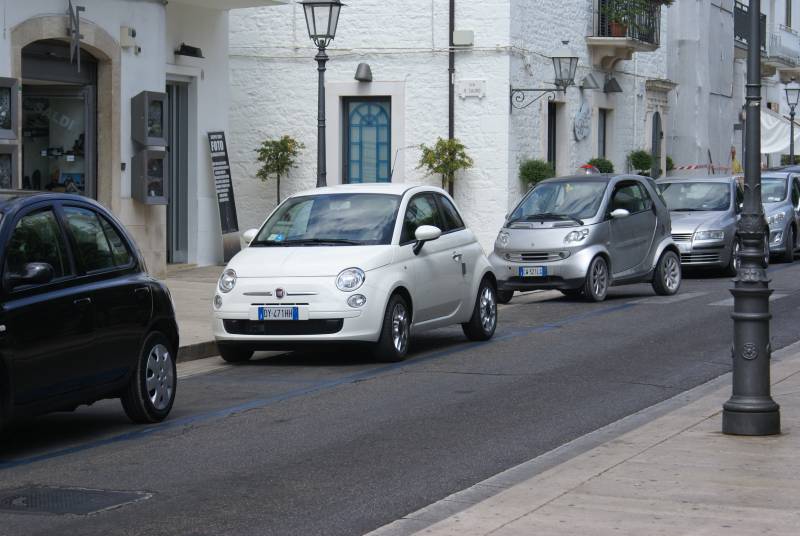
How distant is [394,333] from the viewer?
45.0ft

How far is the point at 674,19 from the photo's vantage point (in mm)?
39688

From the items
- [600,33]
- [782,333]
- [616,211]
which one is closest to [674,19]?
[600,33]

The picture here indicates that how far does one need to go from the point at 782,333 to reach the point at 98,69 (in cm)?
1006

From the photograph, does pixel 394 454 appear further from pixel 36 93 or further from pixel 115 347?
pixel 36 93

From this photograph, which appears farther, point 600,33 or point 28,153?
point 600,33

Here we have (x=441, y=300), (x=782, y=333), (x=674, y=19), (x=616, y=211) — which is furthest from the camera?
(x=674, y=19)

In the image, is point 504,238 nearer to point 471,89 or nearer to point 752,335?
point 471,89

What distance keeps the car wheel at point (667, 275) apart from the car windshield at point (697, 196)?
4165 millimetres

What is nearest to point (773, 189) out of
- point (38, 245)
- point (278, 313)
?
point (278, 313)

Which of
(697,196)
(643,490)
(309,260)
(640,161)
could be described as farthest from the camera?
(640,161)

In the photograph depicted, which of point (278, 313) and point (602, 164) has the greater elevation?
point (602, 164)

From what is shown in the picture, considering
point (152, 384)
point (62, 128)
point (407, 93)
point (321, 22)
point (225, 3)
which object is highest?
point (225, 3)

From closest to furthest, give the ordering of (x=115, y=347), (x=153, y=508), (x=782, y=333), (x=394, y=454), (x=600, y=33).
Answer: (x=153, y=508) < (x=394, y=454) < (x=115, y=347) < (x=782, y=333) < (x=600, y=33)

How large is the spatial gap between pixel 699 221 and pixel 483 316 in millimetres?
9964
